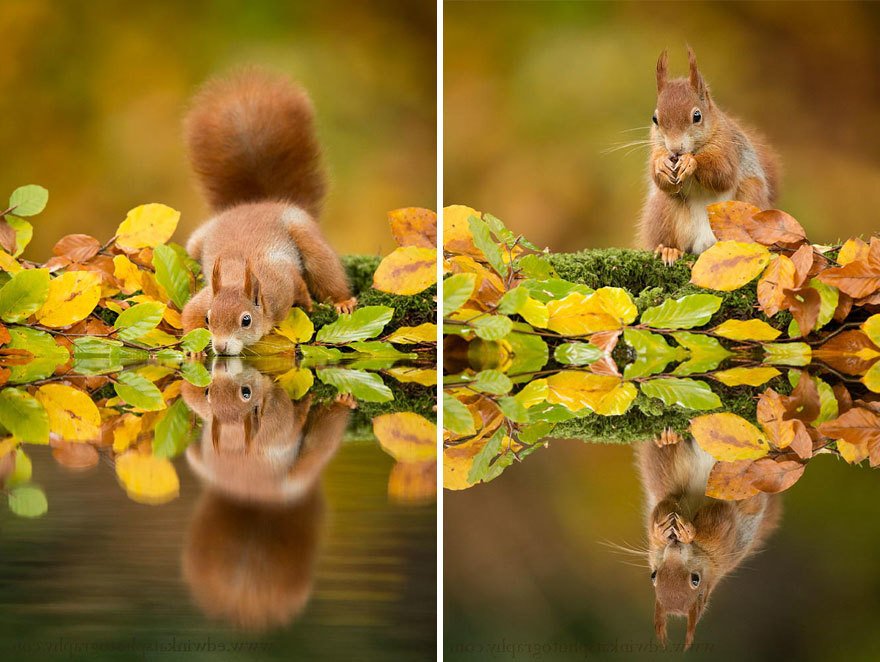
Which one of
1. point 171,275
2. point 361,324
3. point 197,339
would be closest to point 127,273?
point 171,275

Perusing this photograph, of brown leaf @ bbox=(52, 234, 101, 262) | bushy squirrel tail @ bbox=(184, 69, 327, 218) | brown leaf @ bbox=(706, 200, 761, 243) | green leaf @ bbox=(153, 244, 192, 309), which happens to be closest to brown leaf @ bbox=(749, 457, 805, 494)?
brown leaf @ bbox=(706, 200, 761, 243)

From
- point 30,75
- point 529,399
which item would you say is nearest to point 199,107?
point 30,75

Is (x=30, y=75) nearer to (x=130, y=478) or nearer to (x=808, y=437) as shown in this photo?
(x=130, y=478)

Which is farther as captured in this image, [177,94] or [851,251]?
[177,94]

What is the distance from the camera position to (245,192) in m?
2.03

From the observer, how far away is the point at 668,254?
5.75 ft

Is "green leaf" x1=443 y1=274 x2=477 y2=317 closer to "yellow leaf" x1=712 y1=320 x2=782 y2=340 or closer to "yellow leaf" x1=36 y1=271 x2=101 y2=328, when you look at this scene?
"yellow leaf" x1=712 y1=320 x2=782 y2=340

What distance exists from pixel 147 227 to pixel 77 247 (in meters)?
0.14

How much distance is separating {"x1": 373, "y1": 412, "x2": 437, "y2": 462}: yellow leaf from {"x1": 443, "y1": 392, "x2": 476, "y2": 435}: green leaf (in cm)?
2

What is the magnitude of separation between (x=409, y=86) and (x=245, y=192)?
0.39 metres

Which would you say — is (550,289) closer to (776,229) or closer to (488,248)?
(488,248)

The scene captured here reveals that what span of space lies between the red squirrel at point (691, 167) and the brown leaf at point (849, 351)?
0.90 feet

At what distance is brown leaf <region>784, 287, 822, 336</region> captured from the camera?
1.56m

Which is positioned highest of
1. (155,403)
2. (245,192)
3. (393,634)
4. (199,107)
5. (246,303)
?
(199,107)
